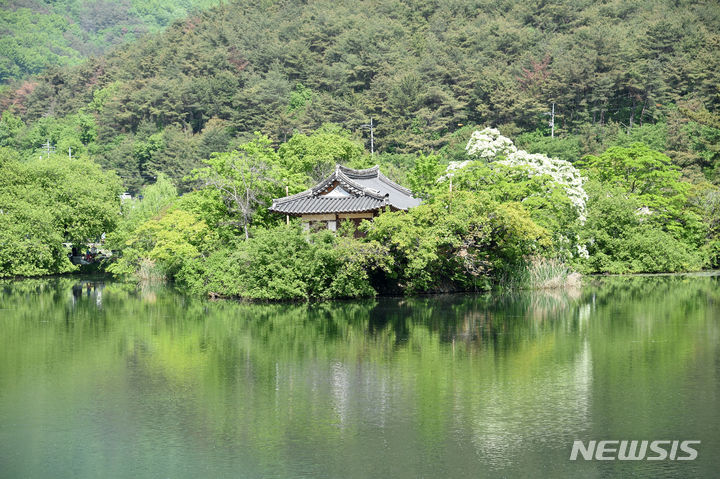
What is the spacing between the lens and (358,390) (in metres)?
14.6

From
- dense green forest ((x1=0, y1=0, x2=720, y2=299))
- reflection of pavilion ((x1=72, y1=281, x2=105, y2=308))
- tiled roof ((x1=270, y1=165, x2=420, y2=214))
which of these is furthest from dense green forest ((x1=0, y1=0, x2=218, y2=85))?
tiled roof ((x1=270, y1=165, x2=420, y2=214))

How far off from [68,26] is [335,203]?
424ft

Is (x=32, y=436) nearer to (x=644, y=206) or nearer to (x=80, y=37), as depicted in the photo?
(x=644, y=206)

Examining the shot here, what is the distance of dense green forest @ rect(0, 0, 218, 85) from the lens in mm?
127312

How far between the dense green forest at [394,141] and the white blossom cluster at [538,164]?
10cm

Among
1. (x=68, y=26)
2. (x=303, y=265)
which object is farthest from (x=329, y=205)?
(x=68, y=26)

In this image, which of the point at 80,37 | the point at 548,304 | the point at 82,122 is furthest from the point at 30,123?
the point at 548,304

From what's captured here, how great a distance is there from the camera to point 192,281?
31.6 metres

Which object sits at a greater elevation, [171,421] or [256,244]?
[256,244]

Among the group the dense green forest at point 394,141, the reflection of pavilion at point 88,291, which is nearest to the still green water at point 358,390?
the dense green forest at point 394,141

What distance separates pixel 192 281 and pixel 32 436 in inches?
766

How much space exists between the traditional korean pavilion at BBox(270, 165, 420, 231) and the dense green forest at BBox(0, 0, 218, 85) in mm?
99709

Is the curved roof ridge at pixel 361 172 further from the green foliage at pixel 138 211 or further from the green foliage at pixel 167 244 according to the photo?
the green foliage at pixel 138 211

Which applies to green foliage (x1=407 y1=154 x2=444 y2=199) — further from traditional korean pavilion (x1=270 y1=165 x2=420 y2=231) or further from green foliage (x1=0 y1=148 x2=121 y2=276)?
green foliage (x1=0 y1=148 x2=121 y2=276)
